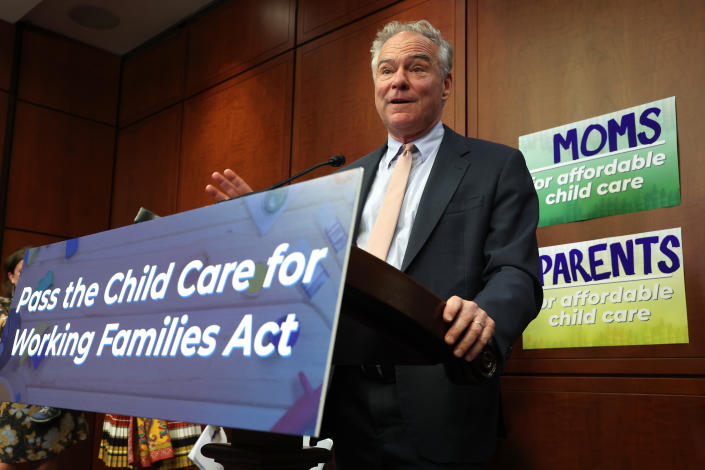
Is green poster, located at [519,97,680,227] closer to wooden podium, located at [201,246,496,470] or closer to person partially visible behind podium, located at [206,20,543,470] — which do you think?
person partially visible behind podium, located at [206,20,543,470]

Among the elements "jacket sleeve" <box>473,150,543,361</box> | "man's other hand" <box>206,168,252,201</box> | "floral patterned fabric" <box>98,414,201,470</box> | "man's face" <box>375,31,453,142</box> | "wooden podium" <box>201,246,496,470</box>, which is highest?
"man's face" <box>375,31,453,142</box>

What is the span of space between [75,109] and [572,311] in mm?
4184

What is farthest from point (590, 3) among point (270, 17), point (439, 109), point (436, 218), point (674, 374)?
point (270, 17)

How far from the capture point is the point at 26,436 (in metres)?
3.27

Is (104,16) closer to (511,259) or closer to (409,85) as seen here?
(409,85)

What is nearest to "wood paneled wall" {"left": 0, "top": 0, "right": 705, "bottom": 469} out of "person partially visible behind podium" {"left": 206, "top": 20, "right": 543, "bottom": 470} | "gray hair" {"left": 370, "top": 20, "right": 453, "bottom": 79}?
"gray hair" {"left": 370, "top": 20, "right": 453, "bottom": 79}

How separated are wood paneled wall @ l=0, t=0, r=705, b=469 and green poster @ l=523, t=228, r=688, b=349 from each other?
4cm

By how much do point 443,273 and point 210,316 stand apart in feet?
2.02

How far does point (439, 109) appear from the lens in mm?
1702

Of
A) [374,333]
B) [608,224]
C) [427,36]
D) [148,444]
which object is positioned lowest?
[148,444]

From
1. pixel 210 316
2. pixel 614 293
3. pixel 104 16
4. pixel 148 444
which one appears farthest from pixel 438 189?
pixel 104 16

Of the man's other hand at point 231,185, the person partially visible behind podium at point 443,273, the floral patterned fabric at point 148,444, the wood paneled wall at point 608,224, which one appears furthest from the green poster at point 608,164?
the floral patterned fabric at point 148,444

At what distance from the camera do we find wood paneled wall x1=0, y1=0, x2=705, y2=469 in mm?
2070

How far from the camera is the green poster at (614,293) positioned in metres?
2.04
